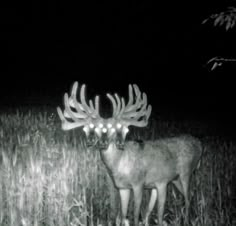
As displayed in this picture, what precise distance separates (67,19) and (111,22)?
8141mm

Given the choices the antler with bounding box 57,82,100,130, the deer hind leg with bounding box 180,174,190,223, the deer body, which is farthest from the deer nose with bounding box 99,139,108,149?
the deer hind leg with bounding box 180,174,190,223

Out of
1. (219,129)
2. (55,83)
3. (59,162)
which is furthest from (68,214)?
(55,83)

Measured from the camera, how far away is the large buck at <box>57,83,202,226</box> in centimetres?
534

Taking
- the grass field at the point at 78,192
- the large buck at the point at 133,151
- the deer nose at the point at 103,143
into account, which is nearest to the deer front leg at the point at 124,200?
the large buck at the point at 133,151

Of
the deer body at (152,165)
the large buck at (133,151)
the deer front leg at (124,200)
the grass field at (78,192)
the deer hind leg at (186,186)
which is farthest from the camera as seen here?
the deer hind leg at (186,186)

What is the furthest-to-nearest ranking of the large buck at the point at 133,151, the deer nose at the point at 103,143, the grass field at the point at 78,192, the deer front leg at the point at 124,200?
the grass field at the point at 78,192 → the deer front leg at the point at 124,200 → the large buck at the point at 133,151 → the deer nose at the point at 103,143

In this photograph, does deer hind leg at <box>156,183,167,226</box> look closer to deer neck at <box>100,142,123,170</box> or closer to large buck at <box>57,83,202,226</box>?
large buck at <box>57,83,202,226</box>

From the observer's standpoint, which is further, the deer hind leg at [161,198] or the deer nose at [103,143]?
the deer hind leg at [161,198]

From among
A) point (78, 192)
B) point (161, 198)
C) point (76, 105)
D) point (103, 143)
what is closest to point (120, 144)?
point (103, 143)

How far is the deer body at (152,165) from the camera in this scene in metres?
5.50

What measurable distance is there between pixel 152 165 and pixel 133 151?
0.97ft

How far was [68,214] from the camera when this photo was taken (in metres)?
5.75

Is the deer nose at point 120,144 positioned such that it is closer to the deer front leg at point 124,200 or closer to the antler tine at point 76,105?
the antler tine at point 76,105

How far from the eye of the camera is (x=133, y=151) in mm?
5715
